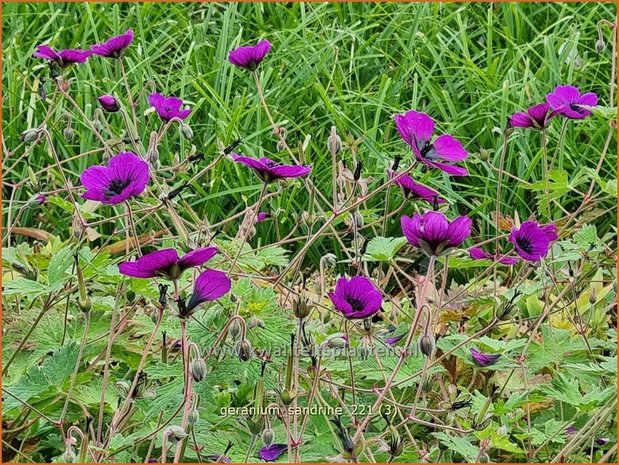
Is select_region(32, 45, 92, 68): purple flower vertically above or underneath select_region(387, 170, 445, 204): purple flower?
above

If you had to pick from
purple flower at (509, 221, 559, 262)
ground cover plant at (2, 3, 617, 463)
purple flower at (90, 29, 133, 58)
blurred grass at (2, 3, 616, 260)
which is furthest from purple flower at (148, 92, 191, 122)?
blurred grass at (2, 3, 616, 260)

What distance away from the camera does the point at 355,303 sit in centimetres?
115

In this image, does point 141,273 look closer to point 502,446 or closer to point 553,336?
point 502,446

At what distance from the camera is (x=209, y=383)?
1139mm

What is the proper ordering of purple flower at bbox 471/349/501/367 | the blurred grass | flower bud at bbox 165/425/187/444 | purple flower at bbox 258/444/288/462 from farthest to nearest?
the blurred grass
purple flower at bbox 471/349/501/367
purple flower at bbox 258/444/288/462
flower bud at bbox 165/425/187/444

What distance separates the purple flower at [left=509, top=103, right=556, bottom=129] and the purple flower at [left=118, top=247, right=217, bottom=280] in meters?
0.67

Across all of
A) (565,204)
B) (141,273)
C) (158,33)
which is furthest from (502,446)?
(158,33)

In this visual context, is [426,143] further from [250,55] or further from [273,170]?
[250,55]

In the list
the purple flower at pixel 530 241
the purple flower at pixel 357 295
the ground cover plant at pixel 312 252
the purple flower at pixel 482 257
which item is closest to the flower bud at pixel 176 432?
the ground cover plant at pixel 312 252

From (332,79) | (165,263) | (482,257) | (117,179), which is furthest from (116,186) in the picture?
(332,79)

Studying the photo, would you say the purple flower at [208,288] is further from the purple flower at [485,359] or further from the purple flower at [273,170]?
the purple flower at [485,359]

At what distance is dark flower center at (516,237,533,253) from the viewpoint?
1304 millimetres

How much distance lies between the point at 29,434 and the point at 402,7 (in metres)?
1.97

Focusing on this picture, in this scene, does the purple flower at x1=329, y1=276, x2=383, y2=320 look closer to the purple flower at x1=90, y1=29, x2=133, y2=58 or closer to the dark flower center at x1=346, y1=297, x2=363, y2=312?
the dark flower center at x1=346, y1=297, x2=363, y2=312
